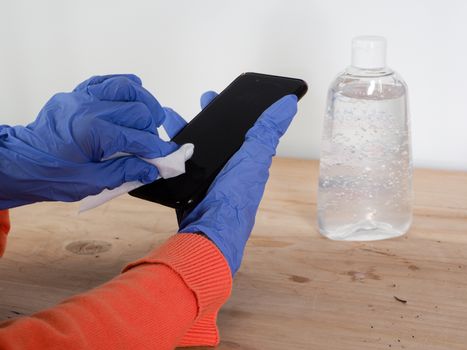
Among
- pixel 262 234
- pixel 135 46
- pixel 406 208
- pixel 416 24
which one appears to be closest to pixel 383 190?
pixel 406 208

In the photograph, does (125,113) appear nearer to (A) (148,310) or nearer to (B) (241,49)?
(A) (148,310)

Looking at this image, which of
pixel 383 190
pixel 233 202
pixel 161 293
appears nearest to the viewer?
pixel 161 293

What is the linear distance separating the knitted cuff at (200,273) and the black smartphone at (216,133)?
104 mm

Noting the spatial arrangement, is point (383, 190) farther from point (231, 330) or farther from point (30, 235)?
point (30, 235)

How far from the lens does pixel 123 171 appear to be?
2.57 feet

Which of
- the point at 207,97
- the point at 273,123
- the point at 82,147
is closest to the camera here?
the point at 82,147

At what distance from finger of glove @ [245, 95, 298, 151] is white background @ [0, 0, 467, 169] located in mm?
250

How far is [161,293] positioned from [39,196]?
0.84ft

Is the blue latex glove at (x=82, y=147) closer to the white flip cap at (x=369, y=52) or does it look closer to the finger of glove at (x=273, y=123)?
the finger of glove at (x=273, y=123)

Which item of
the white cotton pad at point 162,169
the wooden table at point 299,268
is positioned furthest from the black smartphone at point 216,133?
the wooden table at point 299,268

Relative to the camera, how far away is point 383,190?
923 mm

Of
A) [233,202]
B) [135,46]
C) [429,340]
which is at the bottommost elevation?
[429,340]

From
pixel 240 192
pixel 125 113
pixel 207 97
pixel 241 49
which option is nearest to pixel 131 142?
pixel 125 113

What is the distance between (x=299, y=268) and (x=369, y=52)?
28 cm
